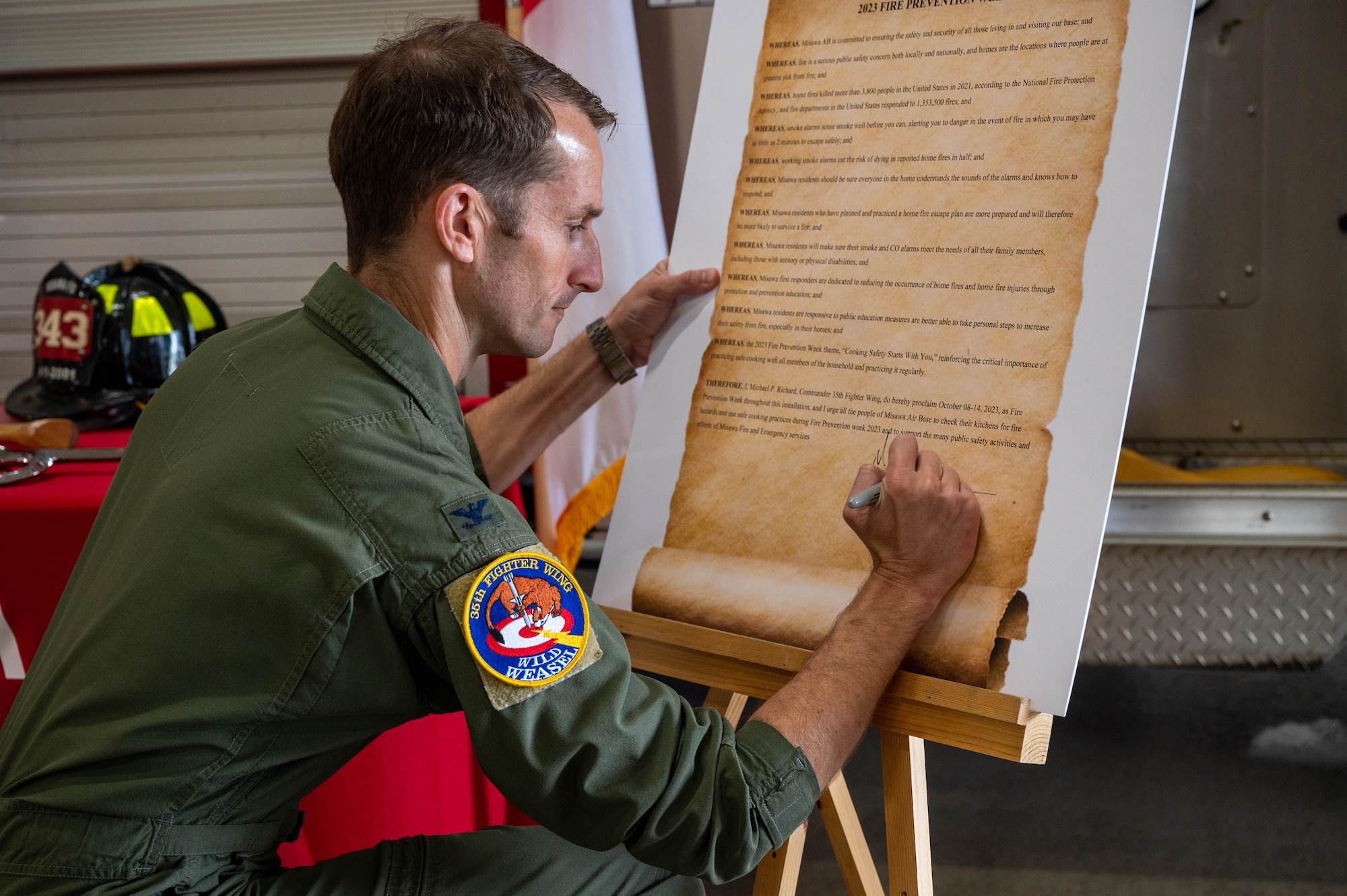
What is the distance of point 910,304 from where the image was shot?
115 cm

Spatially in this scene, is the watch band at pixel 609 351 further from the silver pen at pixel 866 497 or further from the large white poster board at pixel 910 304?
the silver pen at pixel 866 497

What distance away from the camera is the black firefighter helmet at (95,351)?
213 centimetres

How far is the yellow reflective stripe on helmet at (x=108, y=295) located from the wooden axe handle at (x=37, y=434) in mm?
445

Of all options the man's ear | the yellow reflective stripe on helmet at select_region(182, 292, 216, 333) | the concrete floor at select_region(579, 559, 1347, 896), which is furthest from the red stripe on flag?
the man's ear

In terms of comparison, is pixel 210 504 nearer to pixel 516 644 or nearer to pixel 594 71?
pixel 516 644

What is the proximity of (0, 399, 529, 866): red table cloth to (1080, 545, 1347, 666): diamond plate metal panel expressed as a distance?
4.93ft

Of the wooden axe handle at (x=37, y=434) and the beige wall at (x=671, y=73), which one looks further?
the beige wall at (x=671, y=73)

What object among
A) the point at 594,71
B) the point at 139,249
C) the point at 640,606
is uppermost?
the point at 594,71

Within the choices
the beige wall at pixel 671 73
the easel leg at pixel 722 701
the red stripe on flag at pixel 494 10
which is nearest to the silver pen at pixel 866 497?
the easel leg at pixel 722 701

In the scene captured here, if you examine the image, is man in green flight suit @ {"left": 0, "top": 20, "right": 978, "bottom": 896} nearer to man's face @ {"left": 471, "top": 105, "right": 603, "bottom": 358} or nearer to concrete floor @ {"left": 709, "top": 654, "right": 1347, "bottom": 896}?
man's face @ {"left": 471, "top": 105, "right": 603, "bottom": 358}

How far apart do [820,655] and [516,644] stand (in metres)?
0.37

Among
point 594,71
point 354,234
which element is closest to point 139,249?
point 594,71

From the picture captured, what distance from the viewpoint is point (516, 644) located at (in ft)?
2.67

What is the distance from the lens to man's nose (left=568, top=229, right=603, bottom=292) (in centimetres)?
118
